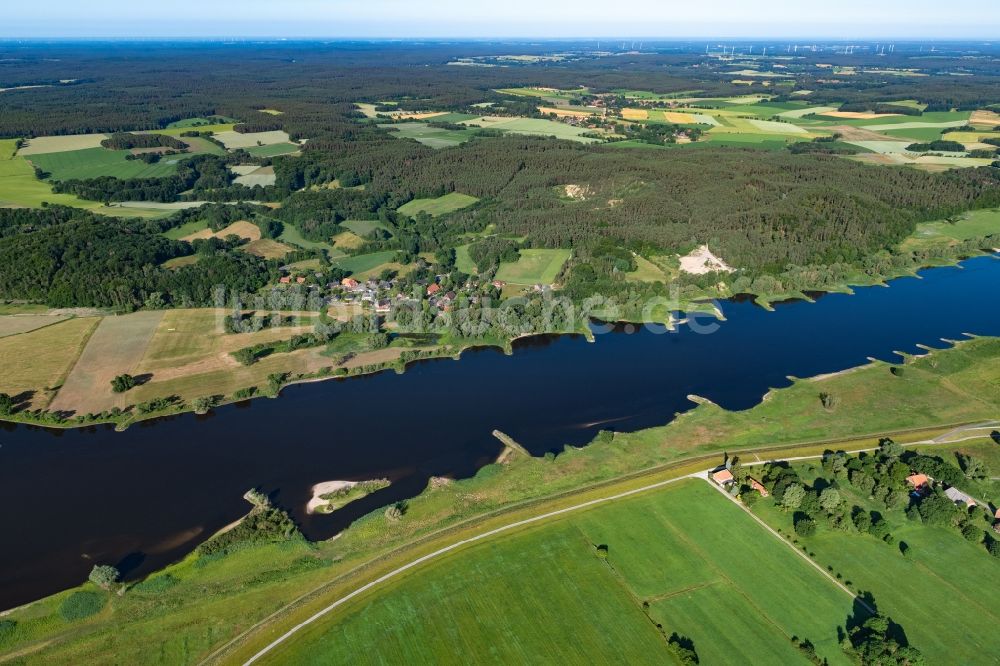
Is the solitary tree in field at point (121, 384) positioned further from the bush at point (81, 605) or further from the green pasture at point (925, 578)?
the green pasture at point (925, 578)

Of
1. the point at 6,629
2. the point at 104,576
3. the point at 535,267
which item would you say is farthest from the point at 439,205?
the point at 6,629

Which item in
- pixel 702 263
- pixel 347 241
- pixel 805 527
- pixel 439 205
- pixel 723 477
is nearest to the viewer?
pixel 805 527

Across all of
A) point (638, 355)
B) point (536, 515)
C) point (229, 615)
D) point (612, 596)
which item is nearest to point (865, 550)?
point (612, 596)

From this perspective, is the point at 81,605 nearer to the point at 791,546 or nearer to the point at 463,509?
the point at 463,509

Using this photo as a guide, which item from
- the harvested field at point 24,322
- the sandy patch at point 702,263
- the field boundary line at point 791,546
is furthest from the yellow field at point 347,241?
the field boundary line at point 791,546

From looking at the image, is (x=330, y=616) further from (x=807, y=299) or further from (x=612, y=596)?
(x=807, y=299)
